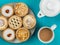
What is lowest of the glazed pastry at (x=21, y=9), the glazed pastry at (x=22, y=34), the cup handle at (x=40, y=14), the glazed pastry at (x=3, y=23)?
the glazed pastry at (x=22, y=34)

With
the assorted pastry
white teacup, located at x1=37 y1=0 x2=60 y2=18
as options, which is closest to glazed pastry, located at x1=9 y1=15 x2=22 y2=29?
the assorted pastry

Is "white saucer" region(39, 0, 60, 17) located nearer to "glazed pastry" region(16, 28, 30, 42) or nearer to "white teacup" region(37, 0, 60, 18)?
"white teacup" region(37, 0, 60, 18)

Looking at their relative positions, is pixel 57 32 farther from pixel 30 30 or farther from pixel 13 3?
pixel 13 3

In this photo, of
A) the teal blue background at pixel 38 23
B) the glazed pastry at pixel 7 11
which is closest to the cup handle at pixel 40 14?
the teal blue background at pixel 38 23

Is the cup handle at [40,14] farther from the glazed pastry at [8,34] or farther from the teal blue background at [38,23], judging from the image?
the glazed pastry at [8,34]

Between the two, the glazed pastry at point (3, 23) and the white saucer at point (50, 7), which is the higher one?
the white saucer at point (50, 7)

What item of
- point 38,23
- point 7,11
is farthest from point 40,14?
point 7,11
